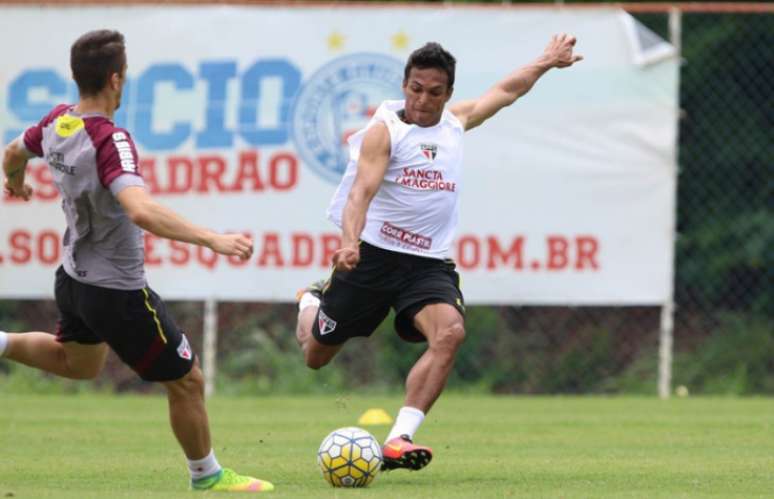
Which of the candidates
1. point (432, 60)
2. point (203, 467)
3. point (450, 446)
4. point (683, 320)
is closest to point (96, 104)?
point (203, 467)

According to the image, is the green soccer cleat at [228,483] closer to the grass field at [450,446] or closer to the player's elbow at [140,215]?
the grass field at [450,446]

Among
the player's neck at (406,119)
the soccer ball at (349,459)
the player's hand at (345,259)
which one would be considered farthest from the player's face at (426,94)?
the soccer ball at (349,459)

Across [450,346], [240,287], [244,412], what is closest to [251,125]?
[240,287]

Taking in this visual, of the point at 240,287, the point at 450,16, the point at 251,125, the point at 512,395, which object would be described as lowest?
the point at 512,395

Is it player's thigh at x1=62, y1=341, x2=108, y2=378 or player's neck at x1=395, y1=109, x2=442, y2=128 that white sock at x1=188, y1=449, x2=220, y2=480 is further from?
player's neck at x1=395, y1=109, x2=442, y2=128

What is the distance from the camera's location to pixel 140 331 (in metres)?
6.90

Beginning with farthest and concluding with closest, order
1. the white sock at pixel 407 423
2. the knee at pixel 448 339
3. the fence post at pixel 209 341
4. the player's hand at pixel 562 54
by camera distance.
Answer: the fence post at pixel 209 341
the player's hand at pixel 562 54
the knee at pixel 448 339
the white sock at pixel 407 423

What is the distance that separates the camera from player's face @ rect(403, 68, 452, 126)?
27.3 feet

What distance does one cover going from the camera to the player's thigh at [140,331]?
22.6ft

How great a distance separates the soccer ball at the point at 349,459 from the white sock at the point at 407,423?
0.32 metres

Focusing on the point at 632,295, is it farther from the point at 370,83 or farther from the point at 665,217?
the point at 370,83

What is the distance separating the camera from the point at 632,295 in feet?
46.1

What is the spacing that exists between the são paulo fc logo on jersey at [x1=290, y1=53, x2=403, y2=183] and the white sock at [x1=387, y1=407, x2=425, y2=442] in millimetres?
6399

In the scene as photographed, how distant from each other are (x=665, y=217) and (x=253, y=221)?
359 centimetres
